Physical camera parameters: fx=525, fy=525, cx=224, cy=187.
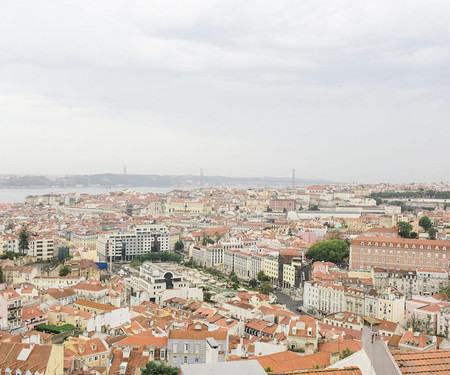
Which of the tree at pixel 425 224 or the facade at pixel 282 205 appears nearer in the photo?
the tree at pixel 425 224

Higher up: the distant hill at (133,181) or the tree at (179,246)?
the distant hill at (133,181)

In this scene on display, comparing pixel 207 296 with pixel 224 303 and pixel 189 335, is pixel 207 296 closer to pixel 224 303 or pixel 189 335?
pixel 224 303

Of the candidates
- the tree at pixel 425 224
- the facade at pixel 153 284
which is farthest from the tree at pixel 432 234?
the facade at pixel 153 284

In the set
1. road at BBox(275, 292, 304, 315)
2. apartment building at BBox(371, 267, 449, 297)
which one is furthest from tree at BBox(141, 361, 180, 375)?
apartment building at BBox(371, 267, 449, 297)

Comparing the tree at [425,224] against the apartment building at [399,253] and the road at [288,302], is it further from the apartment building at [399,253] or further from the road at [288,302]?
the road at [288,302]

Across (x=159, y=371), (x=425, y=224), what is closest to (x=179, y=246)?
(x=425, y=224)

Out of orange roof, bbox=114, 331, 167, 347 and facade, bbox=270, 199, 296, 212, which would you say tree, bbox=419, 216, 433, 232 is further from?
orange roof, bbox=114, 331, 167, 347

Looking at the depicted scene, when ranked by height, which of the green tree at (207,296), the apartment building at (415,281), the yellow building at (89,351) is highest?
the yellow building at (89,351)
